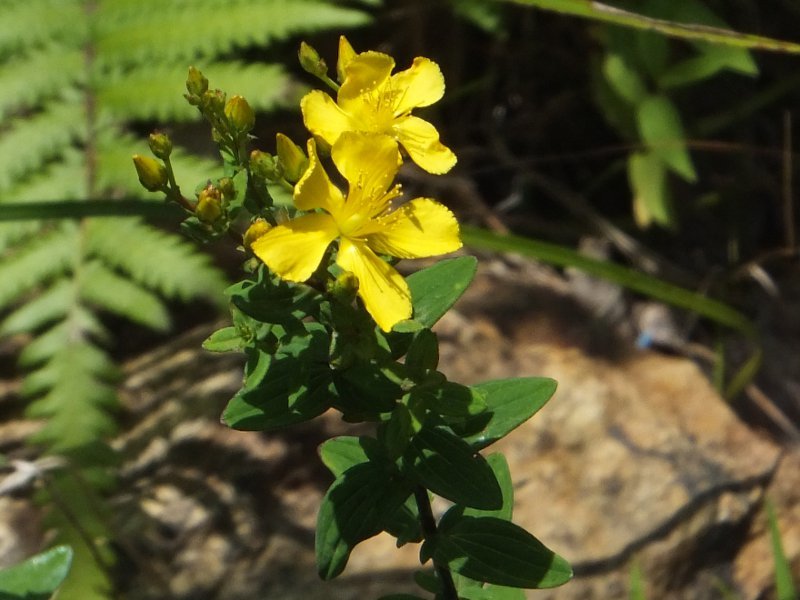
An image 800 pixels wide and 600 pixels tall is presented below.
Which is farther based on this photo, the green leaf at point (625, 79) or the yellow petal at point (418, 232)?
the green leaf at point (625, 79)

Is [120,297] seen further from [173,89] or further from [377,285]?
[377,285]

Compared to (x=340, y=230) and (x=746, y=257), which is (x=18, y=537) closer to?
(x=340, y=230)

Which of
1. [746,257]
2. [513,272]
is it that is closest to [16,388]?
[513,272]

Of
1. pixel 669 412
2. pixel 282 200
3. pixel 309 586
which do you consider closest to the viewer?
pixel 309 586

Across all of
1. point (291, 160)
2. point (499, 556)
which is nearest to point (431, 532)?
point (499, 556)

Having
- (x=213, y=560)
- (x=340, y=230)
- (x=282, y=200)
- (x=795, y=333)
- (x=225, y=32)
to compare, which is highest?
(x=340, y=230)

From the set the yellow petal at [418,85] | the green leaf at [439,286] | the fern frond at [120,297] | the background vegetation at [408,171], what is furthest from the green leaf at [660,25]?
the fern frond at [120,297]

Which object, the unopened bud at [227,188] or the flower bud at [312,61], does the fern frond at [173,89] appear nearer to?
the flower bud at [312,61]
